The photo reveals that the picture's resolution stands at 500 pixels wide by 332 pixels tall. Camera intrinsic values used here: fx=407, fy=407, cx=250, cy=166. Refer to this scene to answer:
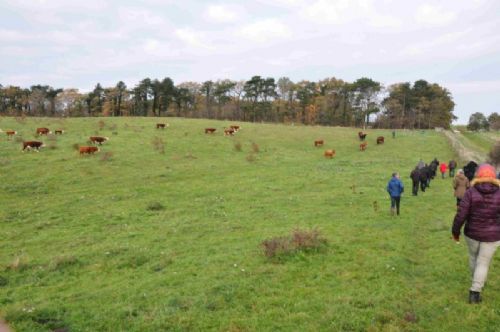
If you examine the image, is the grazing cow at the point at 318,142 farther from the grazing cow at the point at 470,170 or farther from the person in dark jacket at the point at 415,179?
the grazing cow at the point at 470,170

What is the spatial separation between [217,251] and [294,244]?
2.84 metres

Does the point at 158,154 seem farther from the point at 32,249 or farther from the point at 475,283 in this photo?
the point at 475,283

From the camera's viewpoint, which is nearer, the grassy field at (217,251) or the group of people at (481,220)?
the group of people at (481,220)

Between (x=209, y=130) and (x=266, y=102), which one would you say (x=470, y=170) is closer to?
(x=209, y=130)

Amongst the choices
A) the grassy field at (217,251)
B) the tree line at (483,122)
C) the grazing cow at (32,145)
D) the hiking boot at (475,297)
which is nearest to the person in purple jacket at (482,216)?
the hiking boot at (475,297)

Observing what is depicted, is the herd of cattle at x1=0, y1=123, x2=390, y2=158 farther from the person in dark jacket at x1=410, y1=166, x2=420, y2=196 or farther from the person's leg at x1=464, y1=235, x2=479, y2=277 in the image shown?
the person's leg at x1=464, y1=235, x2=479, y2=277

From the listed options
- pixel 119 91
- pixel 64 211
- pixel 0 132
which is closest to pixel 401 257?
pixel 64 211

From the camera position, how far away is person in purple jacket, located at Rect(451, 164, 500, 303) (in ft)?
27.9

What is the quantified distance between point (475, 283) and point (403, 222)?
353 inches

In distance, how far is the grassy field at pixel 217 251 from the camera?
9.01m

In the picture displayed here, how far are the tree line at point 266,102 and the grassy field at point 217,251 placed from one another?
79946mm

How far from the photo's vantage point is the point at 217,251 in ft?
46.4

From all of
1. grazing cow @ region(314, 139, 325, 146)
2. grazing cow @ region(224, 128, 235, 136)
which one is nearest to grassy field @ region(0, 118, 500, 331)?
grazing cow @ region(314, 139, 325, 146)

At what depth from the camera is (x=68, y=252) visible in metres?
14.9
